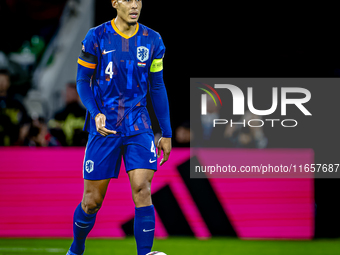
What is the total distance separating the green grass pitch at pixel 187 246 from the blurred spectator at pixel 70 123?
1395 mm

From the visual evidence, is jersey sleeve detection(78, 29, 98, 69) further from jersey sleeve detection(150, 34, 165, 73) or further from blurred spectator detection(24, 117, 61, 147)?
blurred spectator detection(24, 117, 61, 147)

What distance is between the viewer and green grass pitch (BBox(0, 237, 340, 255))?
571cm

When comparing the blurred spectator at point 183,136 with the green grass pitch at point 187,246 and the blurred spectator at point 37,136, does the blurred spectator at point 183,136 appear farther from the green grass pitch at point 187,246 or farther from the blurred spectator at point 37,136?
the blurred spectator at point 37,136

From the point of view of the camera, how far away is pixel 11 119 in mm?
7168

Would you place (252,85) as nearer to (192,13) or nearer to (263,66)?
(263,66)

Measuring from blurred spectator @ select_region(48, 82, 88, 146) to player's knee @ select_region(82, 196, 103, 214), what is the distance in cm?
288

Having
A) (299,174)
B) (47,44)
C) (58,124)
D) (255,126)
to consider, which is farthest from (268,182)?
(47,44)

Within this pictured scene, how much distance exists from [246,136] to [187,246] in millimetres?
1926

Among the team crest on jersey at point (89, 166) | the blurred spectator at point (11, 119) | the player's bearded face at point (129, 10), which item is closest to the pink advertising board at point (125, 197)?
the blurred spectator at point (11, 119)

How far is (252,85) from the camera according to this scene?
880 cm

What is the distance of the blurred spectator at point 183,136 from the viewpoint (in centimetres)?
703

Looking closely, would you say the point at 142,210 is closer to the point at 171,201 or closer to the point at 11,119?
the point at 171,201
